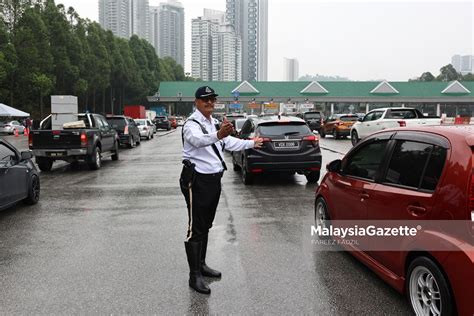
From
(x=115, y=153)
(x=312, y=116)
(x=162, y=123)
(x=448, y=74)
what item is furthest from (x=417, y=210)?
(x=448, y=74)

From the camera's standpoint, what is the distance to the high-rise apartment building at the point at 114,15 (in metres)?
112

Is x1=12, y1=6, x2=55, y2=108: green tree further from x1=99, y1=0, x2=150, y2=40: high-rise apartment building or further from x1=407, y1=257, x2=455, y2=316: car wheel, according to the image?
x1=99, y1=0, x2=150, y2=40: high-rise apartment building

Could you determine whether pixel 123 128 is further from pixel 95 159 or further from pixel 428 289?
pixel 428 289

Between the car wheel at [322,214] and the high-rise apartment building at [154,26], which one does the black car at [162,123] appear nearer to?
the car wheel at [322,214]

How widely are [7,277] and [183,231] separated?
2485 millimetres

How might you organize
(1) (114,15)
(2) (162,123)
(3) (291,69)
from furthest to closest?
1. (3) (291,69)
2. (1) (114,15)
3. (2) (162,123)

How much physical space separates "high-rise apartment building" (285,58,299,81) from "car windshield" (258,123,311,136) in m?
179

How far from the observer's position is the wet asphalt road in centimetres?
418

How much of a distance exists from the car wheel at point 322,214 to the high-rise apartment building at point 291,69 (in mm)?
183757

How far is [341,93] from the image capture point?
7581 centimetres

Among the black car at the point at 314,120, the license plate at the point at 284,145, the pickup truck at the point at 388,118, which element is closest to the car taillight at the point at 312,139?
the license plate at the point at 284,145

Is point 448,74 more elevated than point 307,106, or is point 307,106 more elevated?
point 448,74

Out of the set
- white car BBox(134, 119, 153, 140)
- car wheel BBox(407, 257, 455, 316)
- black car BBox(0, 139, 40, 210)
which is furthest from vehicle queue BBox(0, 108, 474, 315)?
white car BBox(134, 119, 153, 140)

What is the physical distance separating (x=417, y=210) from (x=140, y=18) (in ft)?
423
